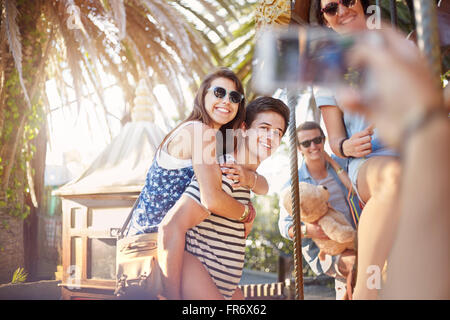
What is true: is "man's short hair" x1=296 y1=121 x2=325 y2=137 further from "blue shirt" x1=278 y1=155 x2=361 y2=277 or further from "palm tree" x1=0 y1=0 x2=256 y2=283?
"palm tree" x1=0 y1=0 x2=256 y2=283

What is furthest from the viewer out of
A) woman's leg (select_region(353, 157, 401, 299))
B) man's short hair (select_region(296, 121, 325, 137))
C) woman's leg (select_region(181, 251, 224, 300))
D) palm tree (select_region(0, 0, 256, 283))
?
palm tree (select_region(0, 0, 256, 283))

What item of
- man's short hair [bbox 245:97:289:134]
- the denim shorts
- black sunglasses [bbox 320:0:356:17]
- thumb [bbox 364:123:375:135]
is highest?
black sunglasses [bbox 320:0:356:17]

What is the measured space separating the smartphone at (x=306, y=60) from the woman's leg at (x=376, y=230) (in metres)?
0.70

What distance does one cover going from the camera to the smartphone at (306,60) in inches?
38.2

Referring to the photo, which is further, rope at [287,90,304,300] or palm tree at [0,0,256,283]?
palm tree at [0,0,256,283]

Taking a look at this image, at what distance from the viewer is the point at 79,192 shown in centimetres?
379

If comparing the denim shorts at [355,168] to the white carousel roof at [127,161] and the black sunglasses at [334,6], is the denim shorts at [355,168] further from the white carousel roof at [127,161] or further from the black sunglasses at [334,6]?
the white carousel roof at [127,161]

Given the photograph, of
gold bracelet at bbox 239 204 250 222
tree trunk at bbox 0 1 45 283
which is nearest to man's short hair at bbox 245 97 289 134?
gold bracelet at bbox 239 204 250 222

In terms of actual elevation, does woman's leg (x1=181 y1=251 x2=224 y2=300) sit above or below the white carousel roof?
below

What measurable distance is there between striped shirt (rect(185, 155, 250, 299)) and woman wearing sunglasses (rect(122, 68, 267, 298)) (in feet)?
0.26

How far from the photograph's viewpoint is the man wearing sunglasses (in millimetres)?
2652

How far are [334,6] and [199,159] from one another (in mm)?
1087

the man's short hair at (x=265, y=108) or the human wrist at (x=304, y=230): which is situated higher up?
the man's short hair at (x=265, y=108)

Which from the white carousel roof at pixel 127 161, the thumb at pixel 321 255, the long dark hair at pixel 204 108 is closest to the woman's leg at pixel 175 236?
the long dark hair at pixel 204 108
